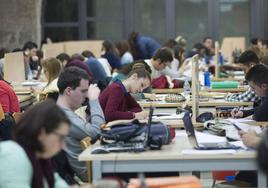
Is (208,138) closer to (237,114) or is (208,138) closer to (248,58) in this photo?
(237,114)

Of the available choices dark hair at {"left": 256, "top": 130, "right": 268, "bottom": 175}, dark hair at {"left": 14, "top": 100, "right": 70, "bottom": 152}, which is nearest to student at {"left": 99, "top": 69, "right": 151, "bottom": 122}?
dark hair at {"left": 14, "top": 100, "right": 70, "bottom": 152}

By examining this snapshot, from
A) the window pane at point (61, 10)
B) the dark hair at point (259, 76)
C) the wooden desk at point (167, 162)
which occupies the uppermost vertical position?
the window pane at point (61, 10)

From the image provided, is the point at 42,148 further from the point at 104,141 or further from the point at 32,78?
the point at 32,78

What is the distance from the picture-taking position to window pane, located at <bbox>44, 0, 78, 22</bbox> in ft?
63.9

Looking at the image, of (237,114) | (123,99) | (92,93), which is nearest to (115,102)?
(123,99)

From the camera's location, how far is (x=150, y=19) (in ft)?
64.3

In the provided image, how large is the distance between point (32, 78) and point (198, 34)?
8067 mm

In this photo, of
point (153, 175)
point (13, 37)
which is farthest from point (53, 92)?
point (13, 37)

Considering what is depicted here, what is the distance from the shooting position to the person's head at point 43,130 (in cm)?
346

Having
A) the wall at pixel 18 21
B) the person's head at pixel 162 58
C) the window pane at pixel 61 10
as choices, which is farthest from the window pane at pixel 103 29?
the person's head at pixel 162 58

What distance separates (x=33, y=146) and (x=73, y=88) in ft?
5.65

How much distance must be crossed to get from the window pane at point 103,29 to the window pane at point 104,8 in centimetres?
23

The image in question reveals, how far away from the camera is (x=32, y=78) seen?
40.2 feet

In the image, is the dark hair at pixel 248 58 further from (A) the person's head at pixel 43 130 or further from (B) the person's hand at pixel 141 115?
(A) the person's head at pixel 43 130
